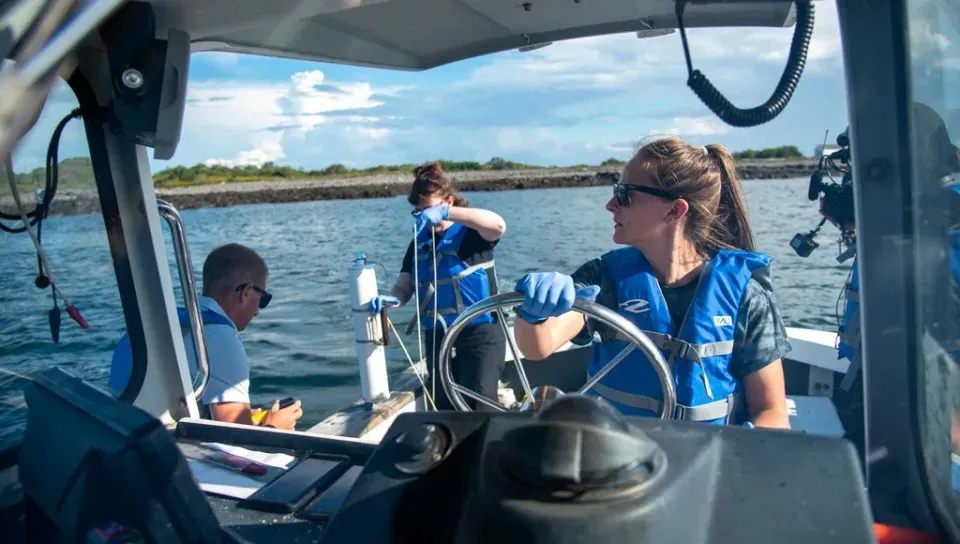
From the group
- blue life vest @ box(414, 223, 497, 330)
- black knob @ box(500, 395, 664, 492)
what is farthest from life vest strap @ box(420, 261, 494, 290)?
black knob @ box(500, 395, 664, 492)

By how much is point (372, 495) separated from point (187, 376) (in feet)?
4.54

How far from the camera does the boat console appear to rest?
2.37ft

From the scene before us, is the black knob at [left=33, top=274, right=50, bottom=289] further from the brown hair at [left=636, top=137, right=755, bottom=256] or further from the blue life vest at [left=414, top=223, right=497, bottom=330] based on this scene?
the blue life vest at [left=414, top=223, right=497, bottom=330]

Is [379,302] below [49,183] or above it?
below

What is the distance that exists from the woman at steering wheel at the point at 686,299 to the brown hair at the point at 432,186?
7.88 ft

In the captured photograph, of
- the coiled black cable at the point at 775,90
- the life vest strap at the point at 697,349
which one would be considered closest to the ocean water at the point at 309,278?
the life vest strap at the point at 697,349

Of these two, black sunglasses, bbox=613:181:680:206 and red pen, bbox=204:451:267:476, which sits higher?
black sunglasses, bbox=613:181:680:206

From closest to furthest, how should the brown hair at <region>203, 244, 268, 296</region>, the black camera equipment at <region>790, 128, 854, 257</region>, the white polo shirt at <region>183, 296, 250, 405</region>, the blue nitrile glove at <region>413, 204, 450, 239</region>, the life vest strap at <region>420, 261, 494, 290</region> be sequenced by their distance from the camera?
the white polo shirt at <region>183, 296, 250, 405</region>, the brown hair at <region>203, 244, 268, 296</region>, the black camera equipment at <region>790, 128, 854, 257</region>, the blue nitrile glove at <region>413, 204, 450, 239</region>, the life vest strap at <region>420, 261, 494, 290</region>

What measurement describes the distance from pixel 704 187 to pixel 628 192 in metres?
0.22

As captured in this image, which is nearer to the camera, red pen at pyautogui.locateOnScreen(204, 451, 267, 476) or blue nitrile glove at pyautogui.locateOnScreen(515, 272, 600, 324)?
red pen at pyautogui.locateOnScreen(204, 451, 267, 476)

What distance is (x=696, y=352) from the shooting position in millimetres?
1896

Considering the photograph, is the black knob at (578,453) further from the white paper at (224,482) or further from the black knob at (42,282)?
the black knob at (42,282)

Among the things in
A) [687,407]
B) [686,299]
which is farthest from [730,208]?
[687,407]

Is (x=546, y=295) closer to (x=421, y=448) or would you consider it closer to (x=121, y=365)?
(x=421, y=448)
